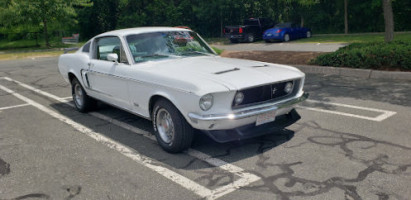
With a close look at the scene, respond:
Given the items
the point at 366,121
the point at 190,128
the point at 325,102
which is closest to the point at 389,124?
the point at 366,121

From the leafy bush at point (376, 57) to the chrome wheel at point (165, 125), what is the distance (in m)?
7.04

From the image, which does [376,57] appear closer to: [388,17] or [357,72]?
[357,72]

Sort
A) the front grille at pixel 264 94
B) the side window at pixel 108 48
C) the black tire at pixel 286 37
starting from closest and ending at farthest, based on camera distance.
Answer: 1. the front grille at pixel 264 94
2. the side window at pixel 108 48
3. the black tire at pixel 286 37

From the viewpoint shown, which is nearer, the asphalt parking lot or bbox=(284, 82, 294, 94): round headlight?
the asphalt parking lot

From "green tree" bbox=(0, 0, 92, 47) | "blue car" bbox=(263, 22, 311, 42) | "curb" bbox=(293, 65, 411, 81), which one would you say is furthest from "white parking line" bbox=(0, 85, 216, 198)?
"green tree" bbox=(0, 0, 92, 47)

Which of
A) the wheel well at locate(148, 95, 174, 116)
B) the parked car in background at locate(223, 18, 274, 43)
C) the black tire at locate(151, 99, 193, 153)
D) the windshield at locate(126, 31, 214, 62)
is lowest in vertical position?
the black tire at locate(151, 99, 193, 153)

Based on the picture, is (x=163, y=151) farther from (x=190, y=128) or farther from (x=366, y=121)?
(x=366, y=121)

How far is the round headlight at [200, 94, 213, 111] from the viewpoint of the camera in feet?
13.4

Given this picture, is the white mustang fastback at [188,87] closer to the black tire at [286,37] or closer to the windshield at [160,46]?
the windshield at [160,46]

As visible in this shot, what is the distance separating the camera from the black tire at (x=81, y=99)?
22.4ft

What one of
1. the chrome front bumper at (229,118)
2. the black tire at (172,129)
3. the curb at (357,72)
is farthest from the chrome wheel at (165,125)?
the curb at (357,72)

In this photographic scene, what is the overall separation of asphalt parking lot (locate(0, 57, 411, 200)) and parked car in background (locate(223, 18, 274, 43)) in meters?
19.0

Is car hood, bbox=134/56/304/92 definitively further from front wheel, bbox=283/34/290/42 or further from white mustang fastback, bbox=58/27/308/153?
front wheel, bbox=283/34/290/42

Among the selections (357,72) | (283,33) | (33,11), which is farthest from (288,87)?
(33,11)
